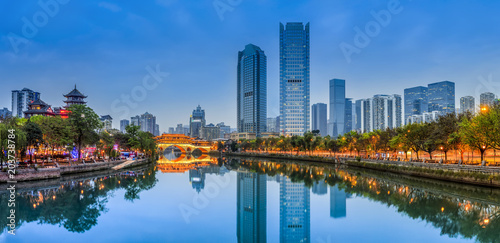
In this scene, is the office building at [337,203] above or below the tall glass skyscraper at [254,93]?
below

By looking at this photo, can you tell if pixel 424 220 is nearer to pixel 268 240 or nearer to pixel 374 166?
pixel 268 240

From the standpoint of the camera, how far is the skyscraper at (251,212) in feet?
55.4

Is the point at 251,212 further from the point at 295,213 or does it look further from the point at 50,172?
the point at 50,172

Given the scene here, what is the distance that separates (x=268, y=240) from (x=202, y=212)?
7097 millimetres

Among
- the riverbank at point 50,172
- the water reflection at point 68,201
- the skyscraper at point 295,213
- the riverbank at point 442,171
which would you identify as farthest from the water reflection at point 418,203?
the riverbank at point 50,172

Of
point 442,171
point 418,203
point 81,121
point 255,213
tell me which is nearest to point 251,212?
point 255,213

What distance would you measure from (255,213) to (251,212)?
1.19 feet

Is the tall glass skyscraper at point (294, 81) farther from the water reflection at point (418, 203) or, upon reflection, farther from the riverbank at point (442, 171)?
the water reflection at point (418, 203)

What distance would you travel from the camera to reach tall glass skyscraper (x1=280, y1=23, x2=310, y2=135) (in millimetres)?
153650

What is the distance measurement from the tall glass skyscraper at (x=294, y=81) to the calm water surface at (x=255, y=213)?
122 meters

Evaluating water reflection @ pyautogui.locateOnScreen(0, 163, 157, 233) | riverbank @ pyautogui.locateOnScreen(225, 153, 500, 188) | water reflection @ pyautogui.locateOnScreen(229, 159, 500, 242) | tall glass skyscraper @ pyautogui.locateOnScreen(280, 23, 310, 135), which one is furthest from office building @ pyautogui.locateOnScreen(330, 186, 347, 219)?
tall glass skyscraper @ pyautogui.locateOnScreen(280, 23, 310, 135)

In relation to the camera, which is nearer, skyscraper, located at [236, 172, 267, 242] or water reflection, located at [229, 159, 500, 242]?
skyscraper, located at [236, 172, 267, 242]

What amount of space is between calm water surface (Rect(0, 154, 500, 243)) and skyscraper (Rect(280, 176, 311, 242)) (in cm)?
7

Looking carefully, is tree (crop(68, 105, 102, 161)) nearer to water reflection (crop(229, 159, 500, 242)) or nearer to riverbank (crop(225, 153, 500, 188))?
water reflection (crop(229, 159, 500, 242))
